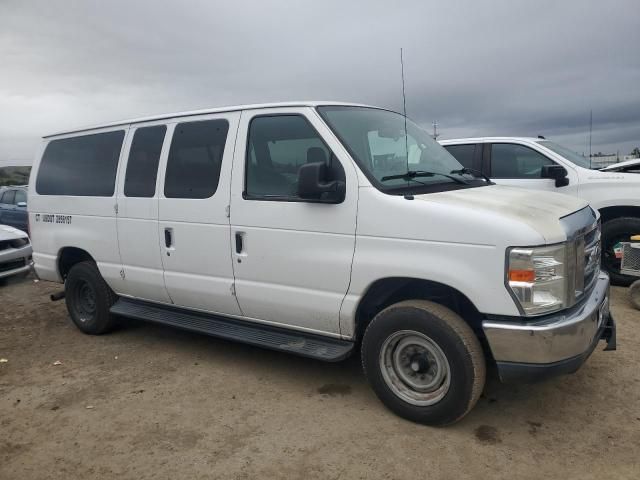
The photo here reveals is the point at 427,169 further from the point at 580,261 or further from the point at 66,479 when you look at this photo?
the point at 66,479

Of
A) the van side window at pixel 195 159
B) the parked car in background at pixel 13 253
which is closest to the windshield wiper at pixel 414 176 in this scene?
the van side window at pixel 195 159

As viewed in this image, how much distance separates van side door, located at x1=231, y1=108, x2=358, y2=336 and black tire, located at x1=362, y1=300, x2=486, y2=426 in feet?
1.23

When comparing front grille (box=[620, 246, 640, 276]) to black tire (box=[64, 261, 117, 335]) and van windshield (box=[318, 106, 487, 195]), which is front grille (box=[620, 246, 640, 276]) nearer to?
van windshield (box=[318, 106, 487, 195])

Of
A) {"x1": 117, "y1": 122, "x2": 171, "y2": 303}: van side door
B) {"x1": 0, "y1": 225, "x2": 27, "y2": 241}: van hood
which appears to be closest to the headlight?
{"x1": 117, "y1": 122, "x2": 171, "y2": 303}: van side door

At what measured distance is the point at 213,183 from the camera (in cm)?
427

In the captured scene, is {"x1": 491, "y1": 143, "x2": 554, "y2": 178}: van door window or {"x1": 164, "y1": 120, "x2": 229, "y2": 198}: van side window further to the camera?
{"x1": 491, "y1": 143, "x2": 554, "y2": 178}: van door window

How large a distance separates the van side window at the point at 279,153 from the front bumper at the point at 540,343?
1.69 m

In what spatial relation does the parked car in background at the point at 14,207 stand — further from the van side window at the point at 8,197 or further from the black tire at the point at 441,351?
the black tire at the point at 441,351

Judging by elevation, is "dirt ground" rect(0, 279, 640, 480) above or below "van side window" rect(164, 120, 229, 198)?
below

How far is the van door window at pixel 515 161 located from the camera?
23.5ft

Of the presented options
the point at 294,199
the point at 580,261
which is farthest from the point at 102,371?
the point at 580,261

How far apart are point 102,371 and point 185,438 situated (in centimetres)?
165

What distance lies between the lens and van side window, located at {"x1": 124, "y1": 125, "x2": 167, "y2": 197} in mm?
4766

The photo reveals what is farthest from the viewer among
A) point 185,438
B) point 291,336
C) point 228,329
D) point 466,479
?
point 228,329
